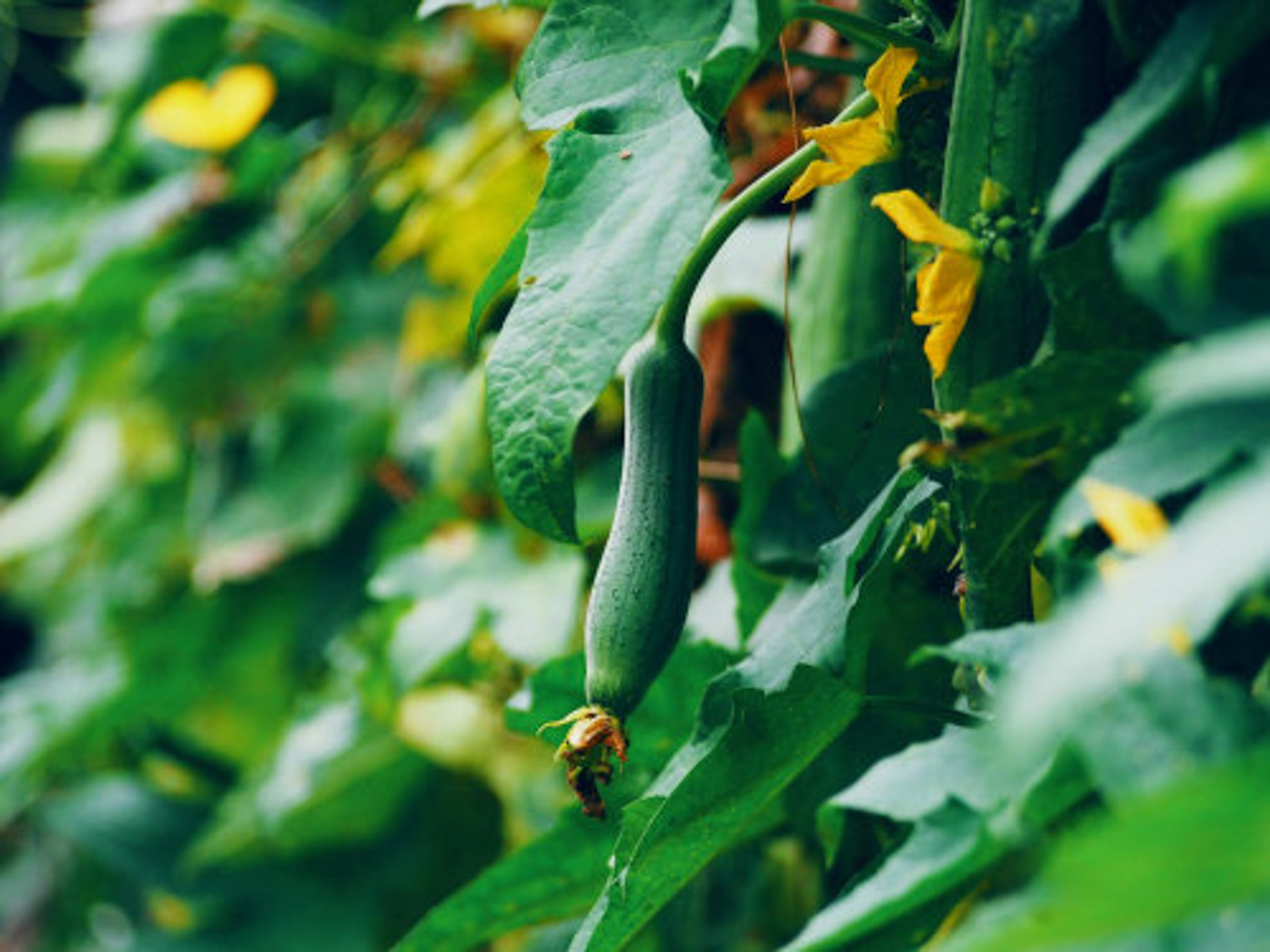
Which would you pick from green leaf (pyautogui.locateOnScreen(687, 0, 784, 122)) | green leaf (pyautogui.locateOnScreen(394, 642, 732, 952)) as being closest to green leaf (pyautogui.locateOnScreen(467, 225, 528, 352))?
green leaf (pyautogui.locateOnScreen(687, 0, 784, 122))

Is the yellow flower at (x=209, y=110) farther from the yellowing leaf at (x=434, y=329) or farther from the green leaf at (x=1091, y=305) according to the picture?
the green leaf at (x=1091, y=305)

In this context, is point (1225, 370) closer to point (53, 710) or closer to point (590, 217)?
point (590, 217)

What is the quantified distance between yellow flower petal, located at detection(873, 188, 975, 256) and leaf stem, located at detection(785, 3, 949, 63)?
65mm

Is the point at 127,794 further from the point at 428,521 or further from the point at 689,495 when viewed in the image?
the point at 689,495

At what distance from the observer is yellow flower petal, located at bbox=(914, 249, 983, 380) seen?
21.5 inches

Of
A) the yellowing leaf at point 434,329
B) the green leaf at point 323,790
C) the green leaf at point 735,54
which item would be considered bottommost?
the green leaf at point 323,790

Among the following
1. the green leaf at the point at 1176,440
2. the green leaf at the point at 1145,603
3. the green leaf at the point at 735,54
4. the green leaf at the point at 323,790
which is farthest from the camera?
the green leaf at the point at 323,790

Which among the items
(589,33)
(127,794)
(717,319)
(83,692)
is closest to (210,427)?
(83,692)

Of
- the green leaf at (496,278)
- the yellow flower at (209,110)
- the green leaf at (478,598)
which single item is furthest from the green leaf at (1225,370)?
the yellow flower at (209,110)

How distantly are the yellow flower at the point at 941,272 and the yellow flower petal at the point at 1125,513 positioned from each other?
5.8 inches

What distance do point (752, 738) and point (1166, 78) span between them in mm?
296

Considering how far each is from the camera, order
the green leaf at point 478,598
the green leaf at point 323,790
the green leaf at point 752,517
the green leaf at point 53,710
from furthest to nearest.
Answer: the green leaf at point 53,710 → the green leaf at point 323,790 → the green leaf at point 478,598 → the green leaf at point 752,517

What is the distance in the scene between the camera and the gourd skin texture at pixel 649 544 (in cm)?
54

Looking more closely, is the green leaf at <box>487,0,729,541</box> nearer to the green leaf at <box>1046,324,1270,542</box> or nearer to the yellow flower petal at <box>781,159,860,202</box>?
the yellow flower petal at <box>781,159,860,202</box>
